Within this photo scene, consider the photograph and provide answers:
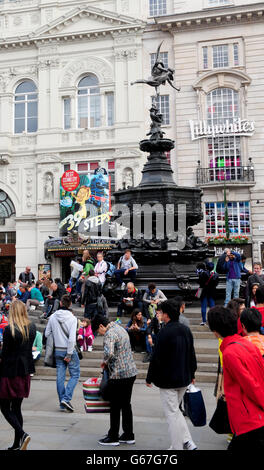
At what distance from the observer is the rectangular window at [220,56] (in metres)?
29.7

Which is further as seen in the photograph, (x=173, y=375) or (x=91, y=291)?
(x=91, y=291)

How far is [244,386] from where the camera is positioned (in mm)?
Result: 3416

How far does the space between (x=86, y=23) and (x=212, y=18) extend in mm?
9141

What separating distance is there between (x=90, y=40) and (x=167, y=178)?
73.4 ft

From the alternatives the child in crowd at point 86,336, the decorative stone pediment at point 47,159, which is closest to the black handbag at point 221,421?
the child in crowd at point 86,336

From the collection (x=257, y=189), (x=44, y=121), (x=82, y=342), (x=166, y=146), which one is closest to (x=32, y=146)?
(x=44, y=121)

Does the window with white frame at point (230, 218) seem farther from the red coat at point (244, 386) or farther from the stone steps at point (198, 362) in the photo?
the red coat at point (244, 386)

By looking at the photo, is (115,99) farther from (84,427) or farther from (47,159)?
(84,427)

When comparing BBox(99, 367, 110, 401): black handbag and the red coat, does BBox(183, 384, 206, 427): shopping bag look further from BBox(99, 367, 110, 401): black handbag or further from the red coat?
the red coat

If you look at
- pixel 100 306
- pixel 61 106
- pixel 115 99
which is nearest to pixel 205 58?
pixel 115 99

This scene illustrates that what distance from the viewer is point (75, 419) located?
6.20 metres

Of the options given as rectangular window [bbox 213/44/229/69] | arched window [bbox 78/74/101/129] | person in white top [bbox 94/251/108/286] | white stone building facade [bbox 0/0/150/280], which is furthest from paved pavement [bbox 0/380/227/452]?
rectangular window [bbox 213/44/229/69]

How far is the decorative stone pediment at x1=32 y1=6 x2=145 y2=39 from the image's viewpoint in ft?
101

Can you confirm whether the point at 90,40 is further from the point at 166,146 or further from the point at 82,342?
the point at 82,342
